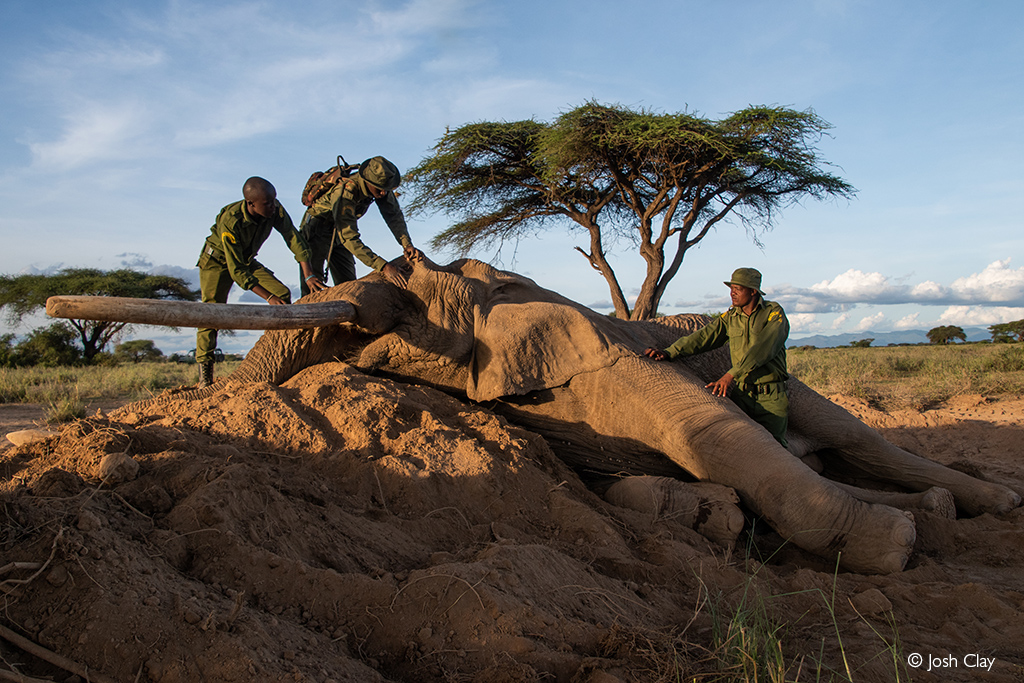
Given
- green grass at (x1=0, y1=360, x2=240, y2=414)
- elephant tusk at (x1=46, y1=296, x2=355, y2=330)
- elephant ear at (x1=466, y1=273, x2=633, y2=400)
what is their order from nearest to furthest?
A: elephant tusk at (x1=46, y1=296, x2=355, y2=330), elephant ear at (x1=466, y1=273, x2=633, y2=400), green grass at (x1=0, y1=360, x2=240, y2=414)

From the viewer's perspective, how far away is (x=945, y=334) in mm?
31281

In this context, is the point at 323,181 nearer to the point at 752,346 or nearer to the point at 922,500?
the point at 752,346

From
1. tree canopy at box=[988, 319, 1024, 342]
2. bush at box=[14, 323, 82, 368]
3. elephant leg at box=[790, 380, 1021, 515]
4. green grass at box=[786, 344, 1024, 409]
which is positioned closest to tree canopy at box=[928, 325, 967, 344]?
tree canopy at box=[988, 319, 1024, 342]

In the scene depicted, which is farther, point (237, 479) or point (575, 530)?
point (575, 530)

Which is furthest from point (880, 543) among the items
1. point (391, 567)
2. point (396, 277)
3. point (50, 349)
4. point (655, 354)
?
point (50, 349)

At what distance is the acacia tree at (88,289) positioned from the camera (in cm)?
2308

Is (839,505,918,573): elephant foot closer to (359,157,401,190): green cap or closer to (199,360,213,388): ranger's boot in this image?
(359,157,401,190): green cap

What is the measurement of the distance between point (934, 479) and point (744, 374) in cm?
157

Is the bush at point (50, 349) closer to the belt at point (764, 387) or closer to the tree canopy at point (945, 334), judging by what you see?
the belt at point (764, 387)

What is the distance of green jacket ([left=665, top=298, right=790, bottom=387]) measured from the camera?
15.6 feet

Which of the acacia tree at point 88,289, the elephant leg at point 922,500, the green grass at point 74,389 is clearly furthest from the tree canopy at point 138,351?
the elephant leg at point 922,500

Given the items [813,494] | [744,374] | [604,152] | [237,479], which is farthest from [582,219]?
[237,479]

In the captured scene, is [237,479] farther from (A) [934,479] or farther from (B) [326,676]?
(A) [934,479]

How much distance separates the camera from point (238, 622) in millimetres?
1911
